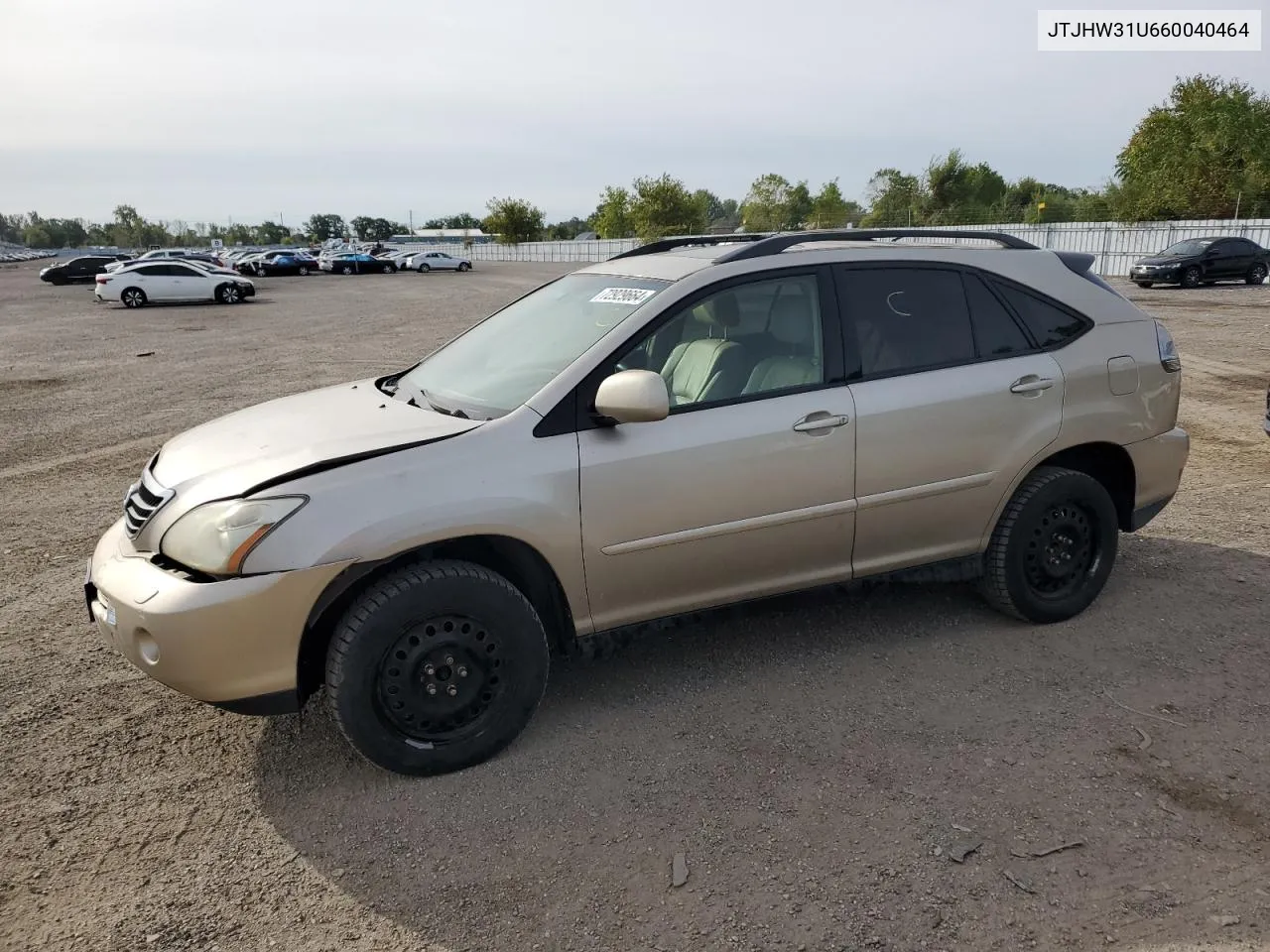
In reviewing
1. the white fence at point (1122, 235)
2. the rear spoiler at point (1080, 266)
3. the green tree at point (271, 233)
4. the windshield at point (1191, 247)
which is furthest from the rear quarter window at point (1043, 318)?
the green tree at point (271, 233)

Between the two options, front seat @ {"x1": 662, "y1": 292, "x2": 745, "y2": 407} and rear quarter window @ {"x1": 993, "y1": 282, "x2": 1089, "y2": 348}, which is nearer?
front seat @ {"x1": 662, "y1": 292, "x2": 745, "y2": 407}

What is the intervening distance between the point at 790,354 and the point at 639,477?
3.01 ft

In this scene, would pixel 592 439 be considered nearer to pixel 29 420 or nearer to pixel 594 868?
pixel 594 868

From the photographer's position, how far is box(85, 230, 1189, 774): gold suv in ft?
10.1

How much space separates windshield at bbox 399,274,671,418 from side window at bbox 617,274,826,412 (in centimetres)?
20

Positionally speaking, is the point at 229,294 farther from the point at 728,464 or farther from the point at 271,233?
the point at 271,233

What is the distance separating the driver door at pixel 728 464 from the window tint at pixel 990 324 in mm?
752

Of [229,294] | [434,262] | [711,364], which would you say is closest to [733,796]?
[711,364]

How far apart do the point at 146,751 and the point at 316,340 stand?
1551 centimetres

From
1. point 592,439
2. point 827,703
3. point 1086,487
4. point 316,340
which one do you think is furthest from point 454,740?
point 316,340

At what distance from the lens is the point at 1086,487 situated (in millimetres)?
4355

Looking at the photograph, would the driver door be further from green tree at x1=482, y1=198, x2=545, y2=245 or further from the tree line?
green tree at x1=482, y1=198, x2=545, y2=245

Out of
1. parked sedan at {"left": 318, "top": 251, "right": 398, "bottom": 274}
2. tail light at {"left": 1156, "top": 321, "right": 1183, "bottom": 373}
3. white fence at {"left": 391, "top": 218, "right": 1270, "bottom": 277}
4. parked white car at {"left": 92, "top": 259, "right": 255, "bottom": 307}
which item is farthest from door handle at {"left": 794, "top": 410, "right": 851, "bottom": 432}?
parked sedan at {"left": 318, "top": 251, "right": 398, "bottom": 274}

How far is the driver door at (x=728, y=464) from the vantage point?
135 inches
